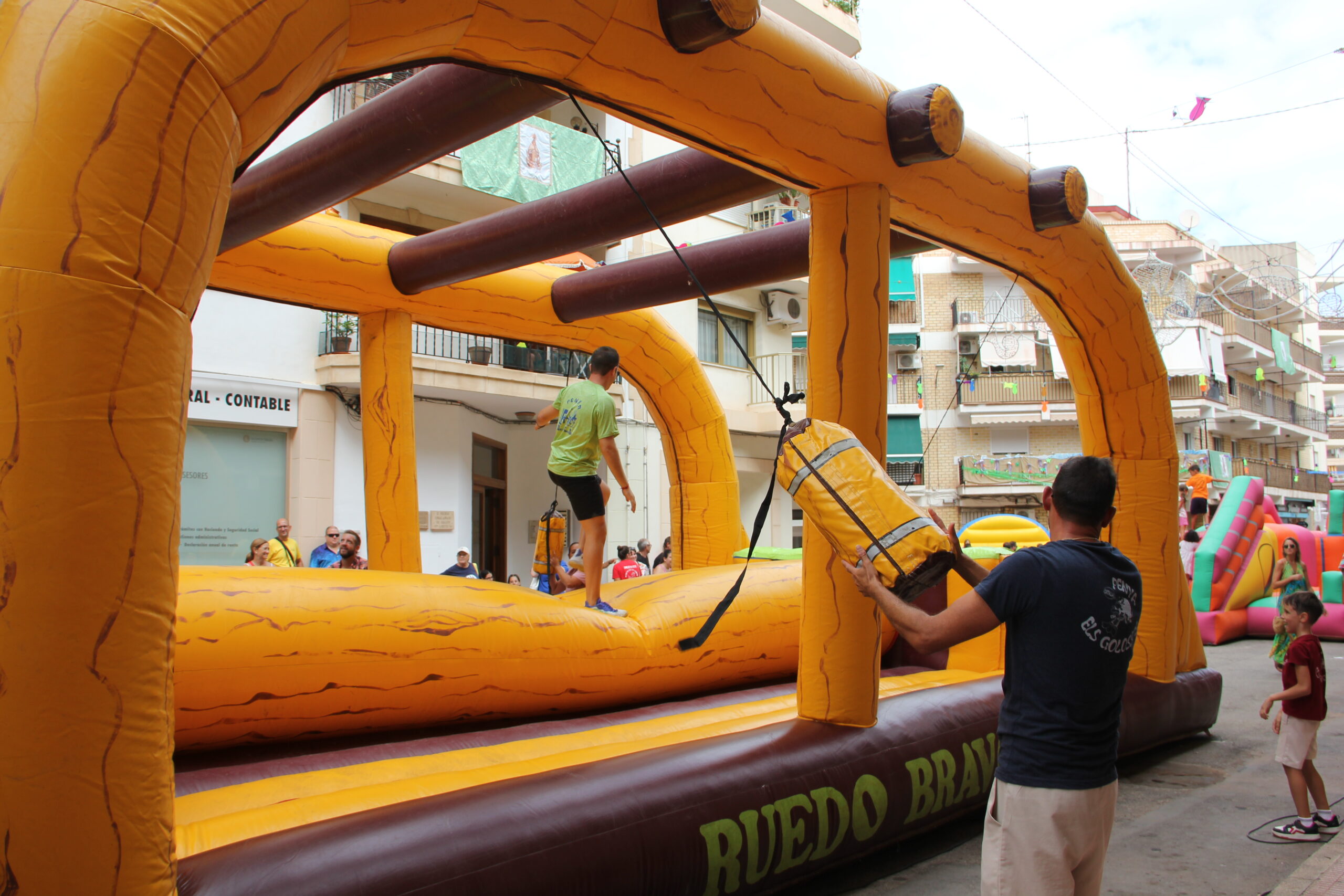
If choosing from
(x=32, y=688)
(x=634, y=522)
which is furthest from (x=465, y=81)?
(x=634, y=522)

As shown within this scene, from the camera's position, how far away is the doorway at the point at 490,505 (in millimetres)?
16031

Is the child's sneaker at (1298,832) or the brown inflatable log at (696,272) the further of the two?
the brown inflatable log at (696,272)

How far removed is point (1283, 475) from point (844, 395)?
43620 mm

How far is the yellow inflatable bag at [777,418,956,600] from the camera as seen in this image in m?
2.55

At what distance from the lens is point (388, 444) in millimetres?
6398

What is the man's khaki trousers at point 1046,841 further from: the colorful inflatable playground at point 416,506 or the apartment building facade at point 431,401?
the apartment building facade at point 431,401

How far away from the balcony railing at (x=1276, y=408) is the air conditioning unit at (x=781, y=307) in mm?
22276

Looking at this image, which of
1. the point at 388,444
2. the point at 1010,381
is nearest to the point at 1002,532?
the point at 388,444

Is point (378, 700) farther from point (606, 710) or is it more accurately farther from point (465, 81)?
point (465, 81)

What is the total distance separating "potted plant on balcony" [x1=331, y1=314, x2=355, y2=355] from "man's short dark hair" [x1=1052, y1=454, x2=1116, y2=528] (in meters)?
12.0

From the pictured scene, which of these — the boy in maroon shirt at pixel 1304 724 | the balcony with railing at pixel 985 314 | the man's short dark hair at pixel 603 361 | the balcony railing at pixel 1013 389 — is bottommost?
the boy in maroon shirt at pixel 1304 724

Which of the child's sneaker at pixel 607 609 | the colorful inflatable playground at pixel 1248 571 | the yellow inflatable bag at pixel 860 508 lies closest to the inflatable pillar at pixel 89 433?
the yellow inflatable bag at pixel 860 508

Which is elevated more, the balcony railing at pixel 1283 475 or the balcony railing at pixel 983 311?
the balcony railing at pixel 983 311

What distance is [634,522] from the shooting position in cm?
1802
